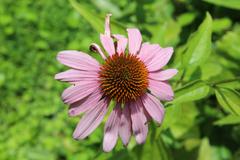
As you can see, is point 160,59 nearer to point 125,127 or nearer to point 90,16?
point 125,127

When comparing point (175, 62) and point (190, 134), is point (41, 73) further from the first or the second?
point (175, 62)

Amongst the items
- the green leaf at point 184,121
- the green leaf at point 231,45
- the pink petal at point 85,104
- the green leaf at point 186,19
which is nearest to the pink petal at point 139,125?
the pink petal at point 85,104

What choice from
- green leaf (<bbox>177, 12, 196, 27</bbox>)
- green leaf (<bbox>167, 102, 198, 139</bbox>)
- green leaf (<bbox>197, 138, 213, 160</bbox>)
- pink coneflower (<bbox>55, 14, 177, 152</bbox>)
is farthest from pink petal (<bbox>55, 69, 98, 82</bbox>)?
green leaf (<bbox>177, 12, 196, 27</bbox>)

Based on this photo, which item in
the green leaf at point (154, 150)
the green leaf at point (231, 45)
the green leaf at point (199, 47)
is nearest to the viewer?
the green leaf at point (199, 47)

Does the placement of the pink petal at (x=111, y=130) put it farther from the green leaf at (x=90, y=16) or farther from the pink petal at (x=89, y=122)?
the green leaf at (x=90, y=16)

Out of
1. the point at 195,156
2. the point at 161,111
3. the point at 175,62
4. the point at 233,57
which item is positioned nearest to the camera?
the point at 161,111

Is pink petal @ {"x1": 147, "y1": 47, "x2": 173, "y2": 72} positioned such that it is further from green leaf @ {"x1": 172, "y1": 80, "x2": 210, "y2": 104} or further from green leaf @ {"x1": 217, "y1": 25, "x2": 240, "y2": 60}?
green leaf @ {"x1": 217, "y1": 25, "x2": 240, "y2": 60}

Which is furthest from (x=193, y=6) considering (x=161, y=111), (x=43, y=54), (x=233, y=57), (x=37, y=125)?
(x=161, y=111)
